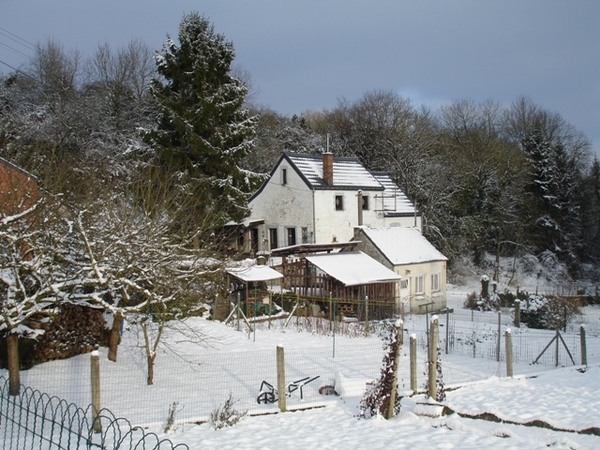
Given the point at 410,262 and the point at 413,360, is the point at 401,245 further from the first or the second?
the point at 413,360

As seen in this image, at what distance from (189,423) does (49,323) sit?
5.42m

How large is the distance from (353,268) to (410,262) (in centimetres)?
457

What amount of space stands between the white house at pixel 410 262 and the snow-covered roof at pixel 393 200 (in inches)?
248

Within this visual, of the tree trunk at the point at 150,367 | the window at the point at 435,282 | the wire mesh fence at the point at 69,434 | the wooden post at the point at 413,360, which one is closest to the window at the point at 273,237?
the window at the point at 435,282

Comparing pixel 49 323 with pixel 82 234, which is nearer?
pixel 82 234

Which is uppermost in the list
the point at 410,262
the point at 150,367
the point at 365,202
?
the point at 365,202

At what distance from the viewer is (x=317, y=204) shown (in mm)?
33531

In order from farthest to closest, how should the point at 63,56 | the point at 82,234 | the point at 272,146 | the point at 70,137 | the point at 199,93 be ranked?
the point at 272,146
the point at 63,56
the point at 70,137
the point at 199,93
the point at 82,234

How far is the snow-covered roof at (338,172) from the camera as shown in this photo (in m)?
34.4

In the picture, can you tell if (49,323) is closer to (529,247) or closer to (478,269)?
(478,269)

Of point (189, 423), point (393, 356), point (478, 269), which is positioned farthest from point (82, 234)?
point (478, 269)

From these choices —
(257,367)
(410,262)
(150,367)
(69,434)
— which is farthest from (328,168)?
(69,434)

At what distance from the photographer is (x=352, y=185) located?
1389 inches

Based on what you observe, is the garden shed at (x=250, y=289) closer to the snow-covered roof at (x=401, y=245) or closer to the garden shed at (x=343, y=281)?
the garden shed at (x=343, y=281)
